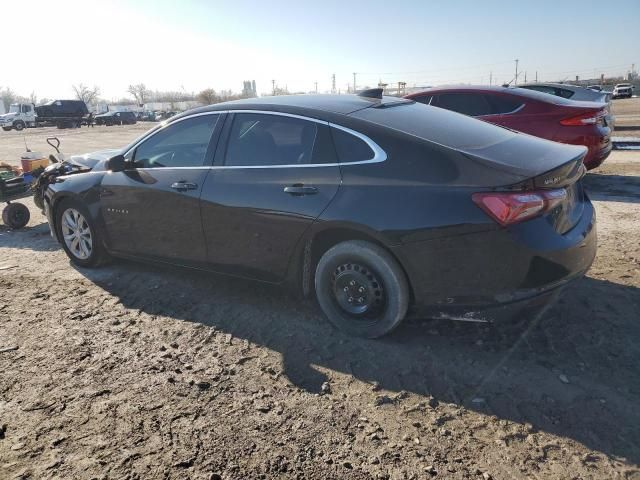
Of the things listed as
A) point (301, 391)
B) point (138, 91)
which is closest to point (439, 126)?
point (301, 391)

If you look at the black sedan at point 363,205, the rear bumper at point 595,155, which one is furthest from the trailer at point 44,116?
A: the rear bumper at point 595,155

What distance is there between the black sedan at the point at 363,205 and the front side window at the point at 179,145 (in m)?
0.01

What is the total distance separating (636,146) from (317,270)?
37.9 feet

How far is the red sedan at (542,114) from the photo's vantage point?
23.4ft

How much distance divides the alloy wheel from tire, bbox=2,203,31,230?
232cm

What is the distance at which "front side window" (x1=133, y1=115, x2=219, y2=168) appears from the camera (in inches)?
161

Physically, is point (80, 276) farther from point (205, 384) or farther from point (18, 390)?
point (205, 384)

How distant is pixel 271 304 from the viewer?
4070 millimetres

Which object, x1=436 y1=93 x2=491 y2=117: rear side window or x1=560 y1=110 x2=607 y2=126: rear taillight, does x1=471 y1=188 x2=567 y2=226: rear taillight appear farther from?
x1=436 y1=93 x2=491 y2=117: rear side window

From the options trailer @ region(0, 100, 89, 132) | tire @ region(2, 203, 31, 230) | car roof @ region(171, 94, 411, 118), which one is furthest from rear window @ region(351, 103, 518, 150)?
trailer @ region(0, 100, 89, 132)

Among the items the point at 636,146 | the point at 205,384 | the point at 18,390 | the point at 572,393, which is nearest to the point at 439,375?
the point at 572,393

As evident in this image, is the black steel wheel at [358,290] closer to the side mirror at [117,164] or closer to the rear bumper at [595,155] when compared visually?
the side mirror at [117,164]

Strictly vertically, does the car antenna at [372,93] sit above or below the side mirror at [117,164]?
above

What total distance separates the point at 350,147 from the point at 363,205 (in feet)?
1.53
